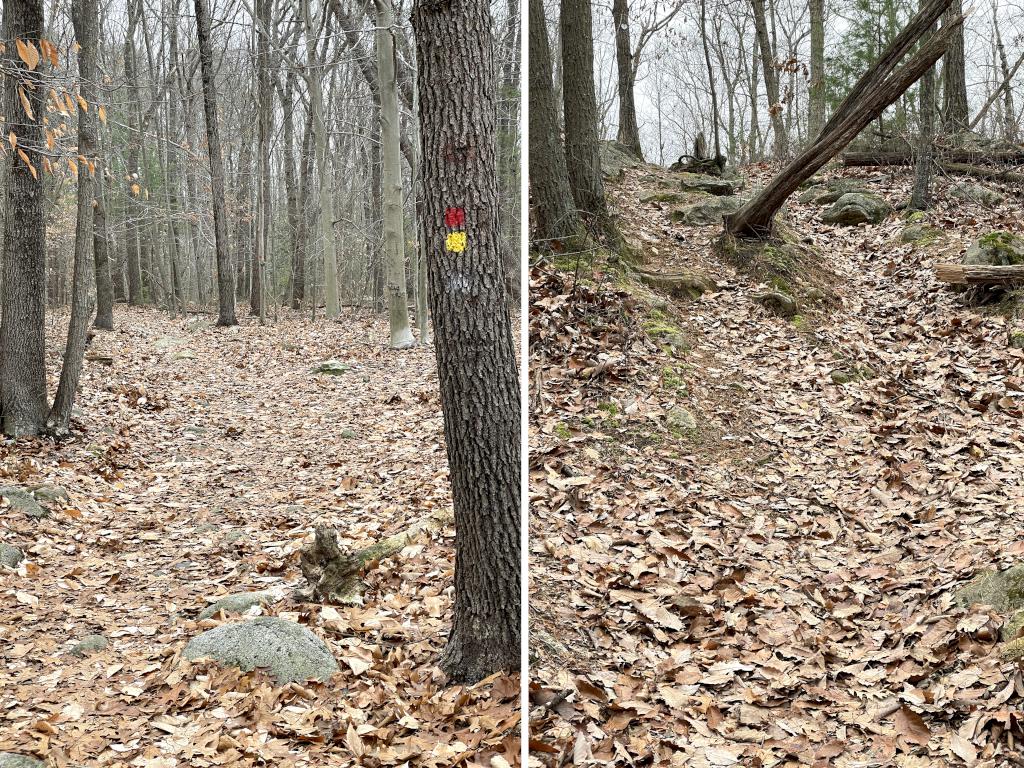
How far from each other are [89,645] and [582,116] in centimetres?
379

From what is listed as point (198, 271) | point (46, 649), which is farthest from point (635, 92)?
point (198, 271)

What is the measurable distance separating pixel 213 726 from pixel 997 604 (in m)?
3.11

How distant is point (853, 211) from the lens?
8.71ft

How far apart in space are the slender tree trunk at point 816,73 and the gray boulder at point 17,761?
147 inches

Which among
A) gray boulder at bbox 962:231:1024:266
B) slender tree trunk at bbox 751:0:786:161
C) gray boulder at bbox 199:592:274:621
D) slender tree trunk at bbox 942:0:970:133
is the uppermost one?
slender tree trunk at bbox 751:0:786:161

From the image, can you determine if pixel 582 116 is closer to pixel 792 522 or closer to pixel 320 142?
pixel 792 522

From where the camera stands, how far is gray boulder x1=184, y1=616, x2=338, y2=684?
369 cm

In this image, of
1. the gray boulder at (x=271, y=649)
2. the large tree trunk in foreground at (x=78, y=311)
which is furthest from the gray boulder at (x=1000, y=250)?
the large tree trunk in foreground at (x=78, y=311)

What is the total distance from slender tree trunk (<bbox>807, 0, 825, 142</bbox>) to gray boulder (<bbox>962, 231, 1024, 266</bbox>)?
0.60m

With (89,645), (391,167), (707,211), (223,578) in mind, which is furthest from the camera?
(391,167)

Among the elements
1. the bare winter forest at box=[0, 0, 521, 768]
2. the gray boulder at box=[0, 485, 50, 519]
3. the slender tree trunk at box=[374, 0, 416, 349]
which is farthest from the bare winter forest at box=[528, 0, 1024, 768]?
the slender tree trunk at box=[374, 0, 416, 349]

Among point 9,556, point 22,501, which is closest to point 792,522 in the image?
point 9,556

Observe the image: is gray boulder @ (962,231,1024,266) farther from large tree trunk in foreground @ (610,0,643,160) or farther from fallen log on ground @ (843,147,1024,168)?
large tree trunk in foreground @ (610,0,643,160)

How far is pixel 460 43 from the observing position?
3.19 m
